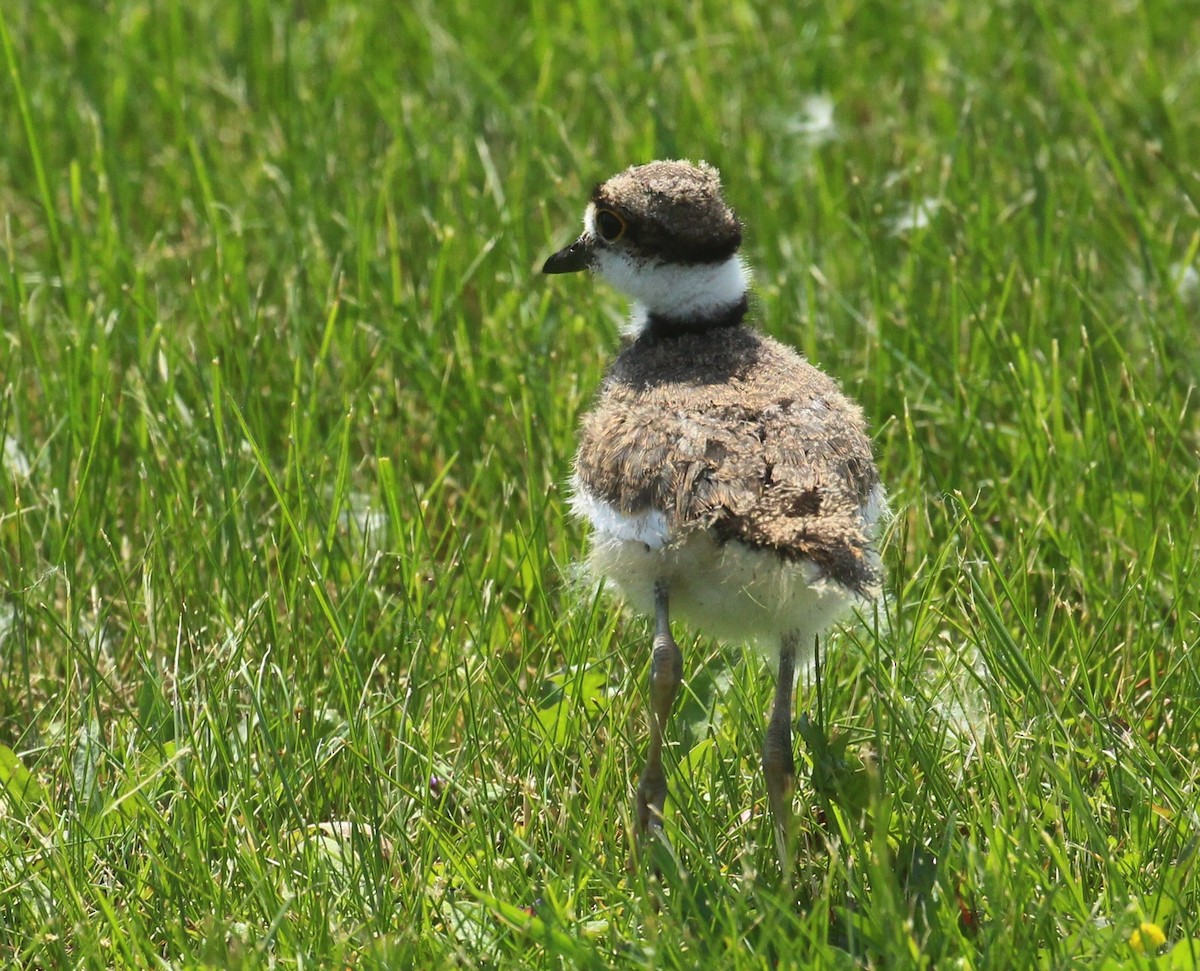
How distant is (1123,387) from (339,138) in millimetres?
2956

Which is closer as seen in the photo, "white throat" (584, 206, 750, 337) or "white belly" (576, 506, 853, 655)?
"white belly" (576, 506, 853, 655)

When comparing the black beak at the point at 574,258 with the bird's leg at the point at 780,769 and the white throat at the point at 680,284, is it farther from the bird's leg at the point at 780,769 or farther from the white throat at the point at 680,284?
the bird's leg at the point at 780,769

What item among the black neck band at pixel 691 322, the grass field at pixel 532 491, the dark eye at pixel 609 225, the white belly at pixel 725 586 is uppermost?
the dark eye at pixel 609 225

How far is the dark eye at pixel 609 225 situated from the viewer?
3.70 m

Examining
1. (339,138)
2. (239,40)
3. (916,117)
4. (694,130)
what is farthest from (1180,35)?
(239,40)

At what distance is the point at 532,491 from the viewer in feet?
13.0

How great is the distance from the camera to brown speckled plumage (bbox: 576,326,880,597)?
292cm

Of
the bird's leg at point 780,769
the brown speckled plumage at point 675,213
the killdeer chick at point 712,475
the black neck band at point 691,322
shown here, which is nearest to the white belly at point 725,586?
the killdeer chick at point 712,475

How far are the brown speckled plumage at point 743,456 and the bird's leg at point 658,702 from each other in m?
0.24

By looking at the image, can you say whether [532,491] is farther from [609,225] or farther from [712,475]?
[712,475]

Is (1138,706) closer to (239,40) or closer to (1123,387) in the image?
(1123,387)

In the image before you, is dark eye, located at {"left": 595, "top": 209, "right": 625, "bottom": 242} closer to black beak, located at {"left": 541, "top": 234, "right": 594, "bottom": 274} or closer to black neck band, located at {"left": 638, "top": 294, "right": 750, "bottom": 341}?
black beak, located at {"left": 541, "top": 234, "right": 594, "bottom": 274}

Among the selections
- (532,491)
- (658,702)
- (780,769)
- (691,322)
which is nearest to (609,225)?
(691,322)

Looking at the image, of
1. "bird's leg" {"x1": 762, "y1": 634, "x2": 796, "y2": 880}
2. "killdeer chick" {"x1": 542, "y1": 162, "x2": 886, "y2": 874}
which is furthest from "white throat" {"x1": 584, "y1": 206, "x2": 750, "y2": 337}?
"bird's leg" {"x1": 762, "y1": 634, "x2": 796, "y2": 880}
